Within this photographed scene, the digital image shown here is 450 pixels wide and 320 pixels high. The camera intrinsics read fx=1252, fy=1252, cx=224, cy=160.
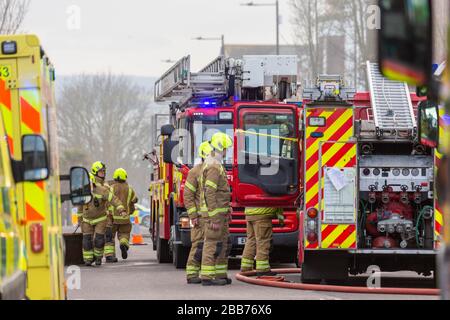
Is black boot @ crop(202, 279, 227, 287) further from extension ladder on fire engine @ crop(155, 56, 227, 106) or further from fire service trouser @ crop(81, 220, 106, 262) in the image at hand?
fire service trouser @ crop(81, 220, 106, 262)

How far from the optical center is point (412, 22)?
14.5ft

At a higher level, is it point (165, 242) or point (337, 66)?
point (337, 66)

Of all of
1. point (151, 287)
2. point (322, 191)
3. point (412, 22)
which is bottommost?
point (151, 287)

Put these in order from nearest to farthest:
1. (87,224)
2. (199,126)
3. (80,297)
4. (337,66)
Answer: (80,297), (199,126), (87,224), (337,66)

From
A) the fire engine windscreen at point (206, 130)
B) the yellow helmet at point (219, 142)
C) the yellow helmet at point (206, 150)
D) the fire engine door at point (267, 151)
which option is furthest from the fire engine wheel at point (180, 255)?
the yellow helmet at point (219, 142)

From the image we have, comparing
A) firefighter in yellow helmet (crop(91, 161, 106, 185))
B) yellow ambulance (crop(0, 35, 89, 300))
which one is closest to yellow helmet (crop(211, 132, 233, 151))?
firefighter in yellow helmet (crop(91, 161, 106, 185))

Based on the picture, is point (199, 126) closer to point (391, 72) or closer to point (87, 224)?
point (87, 224)

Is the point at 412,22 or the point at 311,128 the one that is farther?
the point at 311,128

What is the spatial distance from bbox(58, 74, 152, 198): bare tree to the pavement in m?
87.4

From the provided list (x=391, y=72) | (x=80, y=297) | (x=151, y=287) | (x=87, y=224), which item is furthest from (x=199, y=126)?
(x=391, y=72)

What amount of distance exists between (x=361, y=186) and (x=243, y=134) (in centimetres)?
377

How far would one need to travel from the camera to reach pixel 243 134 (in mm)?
18016
